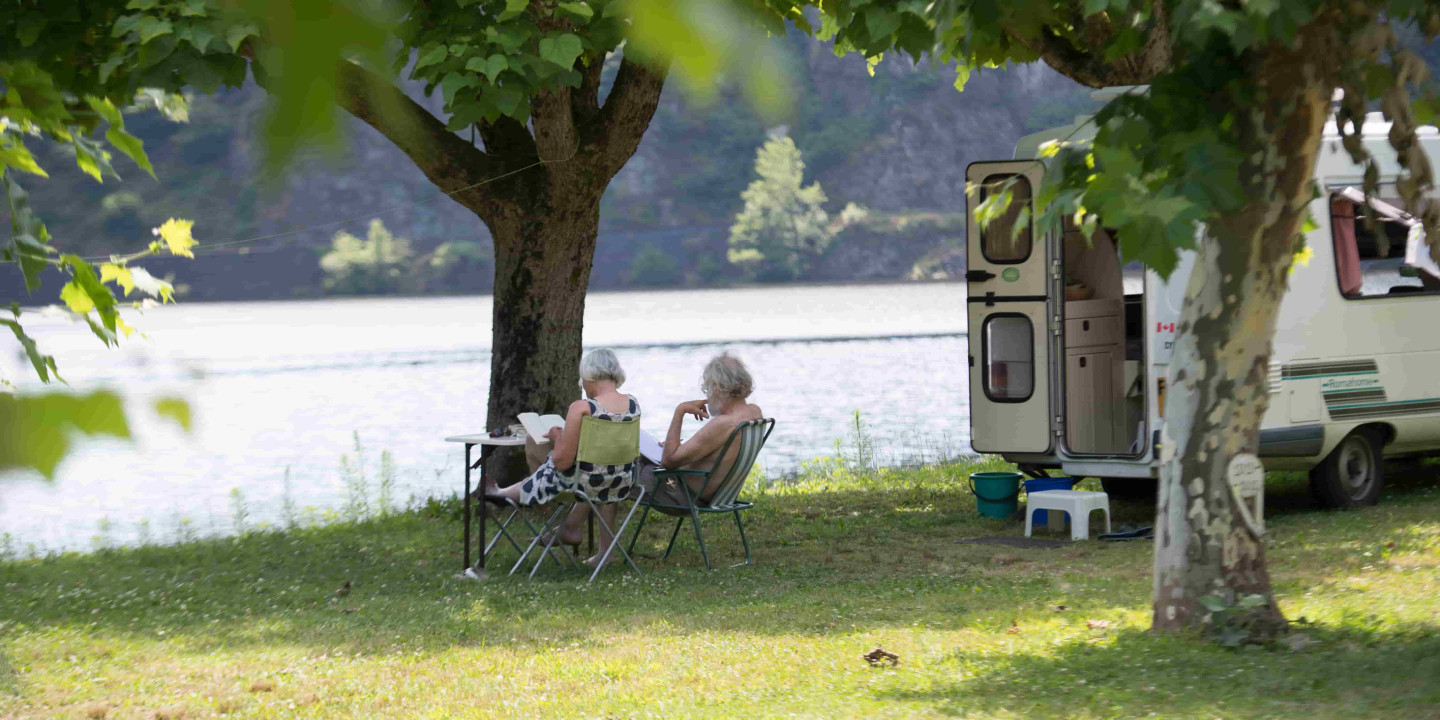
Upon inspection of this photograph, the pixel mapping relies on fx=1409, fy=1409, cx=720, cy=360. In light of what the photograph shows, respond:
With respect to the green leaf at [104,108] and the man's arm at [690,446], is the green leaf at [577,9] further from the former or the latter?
the man's arm at [690,446]

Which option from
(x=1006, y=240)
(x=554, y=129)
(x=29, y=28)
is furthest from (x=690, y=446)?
(x=29, y=28)

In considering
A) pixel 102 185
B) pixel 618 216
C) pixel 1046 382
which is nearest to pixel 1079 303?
pixel 1046 382

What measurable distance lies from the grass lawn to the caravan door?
66 centimetres

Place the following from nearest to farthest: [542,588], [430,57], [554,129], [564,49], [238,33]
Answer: [238,33] < [430,57] < [564,49] < [542,588] < [554,129]

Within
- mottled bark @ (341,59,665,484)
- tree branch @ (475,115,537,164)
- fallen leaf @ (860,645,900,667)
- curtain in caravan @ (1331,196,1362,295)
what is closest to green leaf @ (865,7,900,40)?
fallen leaf @ (860,645,900,667)

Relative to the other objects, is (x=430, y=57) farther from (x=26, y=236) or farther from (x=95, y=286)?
(x=95, y=286)

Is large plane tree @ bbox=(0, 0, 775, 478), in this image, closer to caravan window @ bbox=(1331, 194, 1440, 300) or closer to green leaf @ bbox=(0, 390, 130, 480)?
green leaf @ bbox=(0, 390, 130, 480)

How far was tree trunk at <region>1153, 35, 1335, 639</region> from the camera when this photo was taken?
181 inches

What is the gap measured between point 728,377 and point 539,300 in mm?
1958

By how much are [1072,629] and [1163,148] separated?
1913mm

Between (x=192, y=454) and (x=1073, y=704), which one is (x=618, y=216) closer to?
(x=192, y=454)

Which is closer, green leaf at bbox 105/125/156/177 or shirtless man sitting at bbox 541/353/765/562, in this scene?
green leaf at bbox 105/125/156/177

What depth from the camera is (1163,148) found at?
4449mm

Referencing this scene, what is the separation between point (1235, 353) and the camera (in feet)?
15.5
